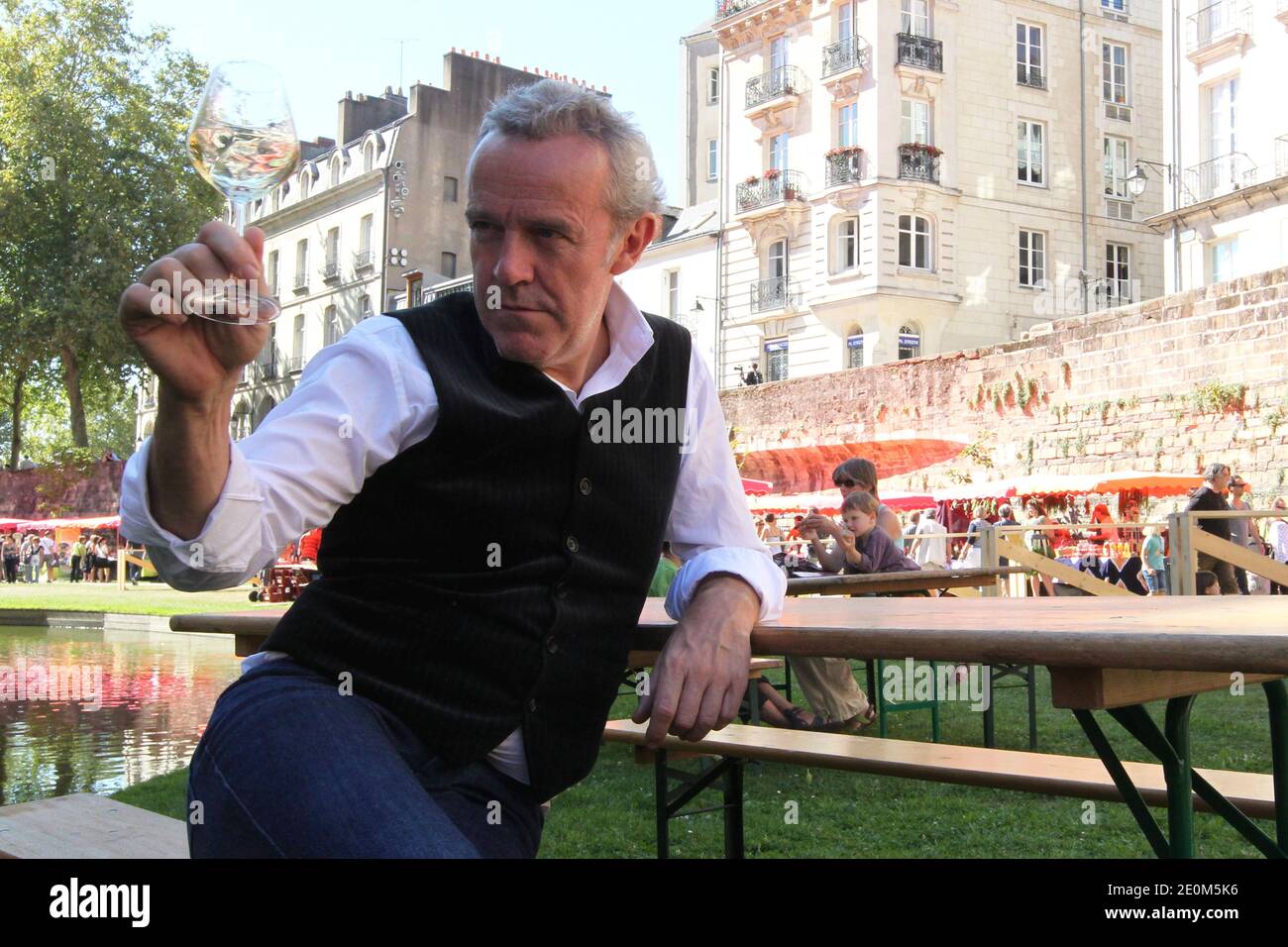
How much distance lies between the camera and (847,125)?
32.4 m

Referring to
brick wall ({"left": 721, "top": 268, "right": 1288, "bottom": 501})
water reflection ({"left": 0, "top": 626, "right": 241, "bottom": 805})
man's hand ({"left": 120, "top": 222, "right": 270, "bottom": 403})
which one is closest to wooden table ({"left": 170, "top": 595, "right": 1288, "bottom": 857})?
man's hand ({"left": 120, "top": 222, "right": 270, "bottom": 403})

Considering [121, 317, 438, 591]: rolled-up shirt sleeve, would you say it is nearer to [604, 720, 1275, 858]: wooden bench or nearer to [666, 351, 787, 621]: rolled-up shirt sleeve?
[666, 351, 787, 621]: rolled-up shirt sleeve

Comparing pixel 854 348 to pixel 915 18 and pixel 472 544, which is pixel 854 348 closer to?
pixel 915 18

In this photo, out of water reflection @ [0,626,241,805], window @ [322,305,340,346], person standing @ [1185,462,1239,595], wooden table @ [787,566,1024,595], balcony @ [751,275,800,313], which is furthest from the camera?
window @ [322,305,340,346]

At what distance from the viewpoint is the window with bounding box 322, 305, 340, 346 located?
49.2 metres

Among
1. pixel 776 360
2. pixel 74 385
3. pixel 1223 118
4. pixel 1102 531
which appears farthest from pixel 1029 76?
pixel 74 385

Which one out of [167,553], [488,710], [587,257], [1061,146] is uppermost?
[1061,146]

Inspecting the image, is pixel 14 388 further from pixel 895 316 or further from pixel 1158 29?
pixel 1158 29

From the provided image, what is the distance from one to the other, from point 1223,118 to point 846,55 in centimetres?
1029

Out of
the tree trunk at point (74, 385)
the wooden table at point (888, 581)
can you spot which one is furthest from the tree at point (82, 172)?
the wooden table at point (888, 581)

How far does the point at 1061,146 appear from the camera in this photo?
33.0 metres

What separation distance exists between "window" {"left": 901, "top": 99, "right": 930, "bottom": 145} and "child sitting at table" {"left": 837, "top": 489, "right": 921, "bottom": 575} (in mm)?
25603

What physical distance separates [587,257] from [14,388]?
1894 inches
